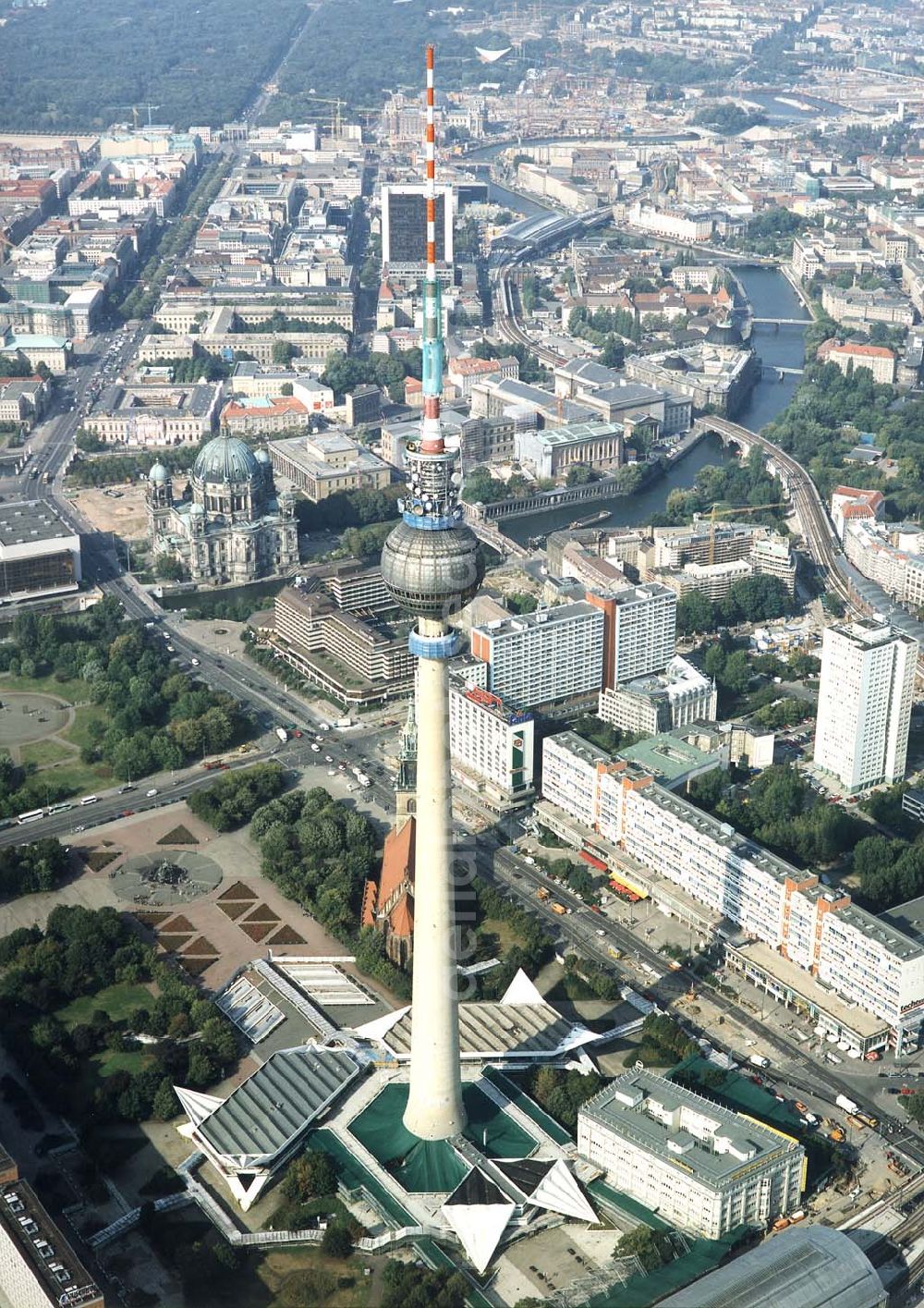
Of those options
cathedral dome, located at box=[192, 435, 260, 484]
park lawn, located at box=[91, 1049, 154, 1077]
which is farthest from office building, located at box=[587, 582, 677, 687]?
park lawn, located at box=[91, 1049, 154, 1077]

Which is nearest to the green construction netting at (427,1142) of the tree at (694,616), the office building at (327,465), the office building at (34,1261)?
the office building at (34,1261)

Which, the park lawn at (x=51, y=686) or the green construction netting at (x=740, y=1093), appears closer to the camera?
the green construction netting at (x=740, y=1093)

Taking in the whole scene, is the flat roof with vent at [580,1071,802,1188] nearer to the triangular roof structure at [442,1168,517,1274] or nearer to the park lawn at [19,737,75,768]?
the triangular roof structure at [442,1168,517,1274]

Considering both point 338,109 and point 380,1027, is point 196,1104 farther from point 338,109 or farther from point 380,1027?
point 338,109

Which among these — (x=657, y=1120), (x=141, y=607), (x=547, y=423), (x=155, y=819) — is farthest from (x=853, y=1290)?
(x=547, y=423)

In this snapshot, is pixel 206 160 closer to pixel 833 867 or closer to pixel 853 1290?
pixel 833 867

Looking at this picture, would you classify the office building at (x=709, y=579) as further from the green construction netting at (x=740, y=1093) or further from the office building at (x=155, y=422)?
the office building at (x=155, y=422)

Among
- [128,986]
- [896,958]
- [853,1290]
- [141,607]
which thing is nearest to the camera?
[853,1290]
